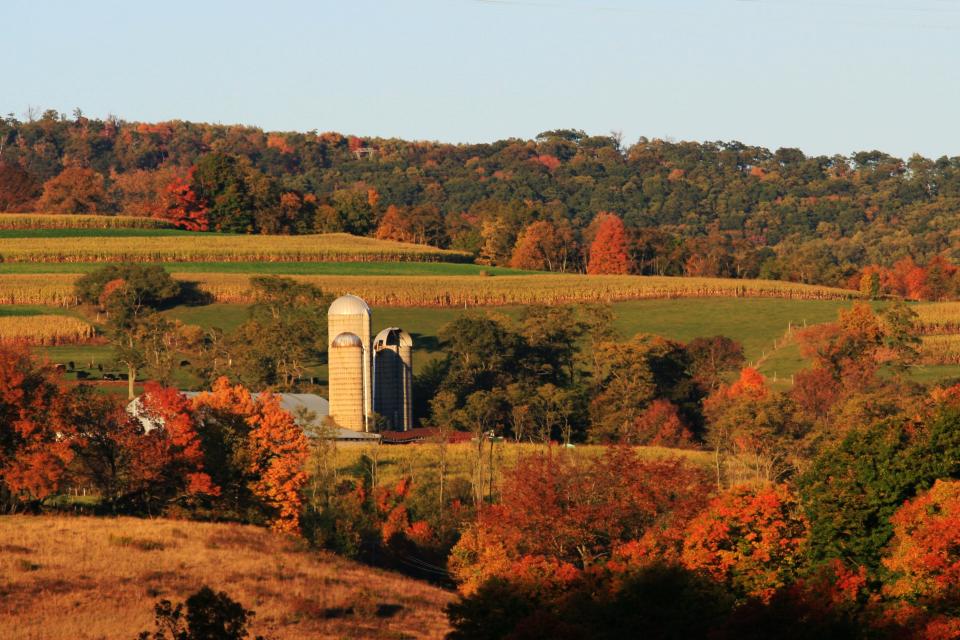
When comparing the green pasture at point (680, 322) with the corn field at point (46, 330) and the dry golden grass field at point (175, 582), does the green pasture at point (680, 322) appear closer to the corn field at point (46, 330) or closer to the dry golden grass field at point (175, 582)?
the corn field at point (46, 330)

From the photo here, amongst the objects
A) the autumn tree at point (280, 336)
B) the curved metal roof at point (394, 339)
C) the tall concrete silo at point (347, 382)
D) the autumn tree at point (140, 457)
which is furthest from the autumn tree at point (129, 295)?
the autumn tree at point (140, 457)

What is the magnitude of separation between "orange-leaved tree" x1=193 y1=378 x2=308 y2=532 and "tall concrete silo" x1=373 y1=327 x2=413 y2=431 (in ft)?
117

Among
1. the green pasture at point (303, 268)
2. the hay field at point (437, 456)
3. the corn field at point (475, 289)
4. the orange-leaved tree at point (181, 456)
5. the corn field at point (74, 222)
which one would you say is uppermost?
the corn field at point (74, 222)

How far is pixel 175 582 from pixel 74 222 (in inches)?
5209

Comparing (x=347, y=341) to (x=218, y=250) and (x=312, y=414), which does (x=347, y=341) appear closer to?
(x=312, y=414)

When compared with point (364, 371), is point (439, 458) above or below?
below

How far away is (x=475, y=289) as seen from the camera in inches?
6063

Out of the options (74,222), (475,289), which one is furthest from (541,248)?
(74,222)

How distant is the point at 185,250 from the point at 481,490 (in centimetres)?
9190

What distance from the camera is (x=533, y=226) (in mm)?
198000

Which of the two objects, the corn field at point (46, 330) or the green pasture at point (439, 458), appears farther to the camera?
the corn field at point (46, 330)

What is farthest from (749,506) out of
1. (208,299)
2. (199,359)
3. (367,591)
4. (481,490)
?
(208,299)

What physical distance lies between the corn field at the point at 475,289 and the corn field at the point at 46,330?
912cm

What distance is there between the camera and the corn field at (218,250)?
531 ft
